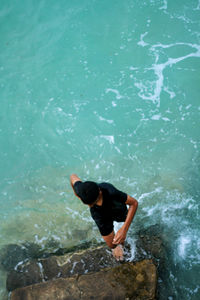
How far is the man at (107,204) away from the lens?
298 centimetres

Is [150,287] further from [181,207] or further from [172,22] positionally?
[172,22]

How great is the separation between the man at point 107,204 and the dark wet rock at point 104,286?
551mm

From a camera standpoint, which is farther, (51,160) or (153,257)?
(51,160)

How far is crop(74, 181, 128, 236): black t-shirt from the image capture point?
3244mm

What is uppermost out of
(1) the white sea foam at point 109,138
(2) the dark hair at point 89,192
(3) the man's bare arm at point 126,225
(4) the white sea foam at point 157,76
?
(2) the dark hair at point 89,192

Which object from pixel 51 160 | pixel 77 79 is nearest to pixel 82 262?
pixel 51 160

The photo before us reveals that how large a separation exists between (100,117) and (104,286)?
A: 385cm

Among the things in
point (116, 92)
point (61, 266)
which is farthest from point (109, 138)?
point (61, 266)

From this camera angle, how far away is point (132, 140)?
604 cm

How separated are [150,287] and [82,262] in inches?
40.5

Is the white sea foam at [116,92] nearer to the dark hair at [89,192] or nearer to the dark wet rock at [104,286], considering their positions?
the dark wet rock at [104,286]

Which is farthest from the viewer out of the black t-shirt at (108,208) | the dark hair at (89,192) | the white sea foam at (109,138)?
the white sea foam at (109,138)

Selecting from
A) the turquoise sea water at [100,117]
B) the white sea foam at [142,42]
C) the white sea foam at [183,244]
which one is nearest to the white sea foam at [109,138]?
the turquoise sea water at [100,117]

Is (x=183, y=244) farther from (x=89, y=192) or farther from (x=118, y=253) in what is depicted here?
(x=89, y=192)
